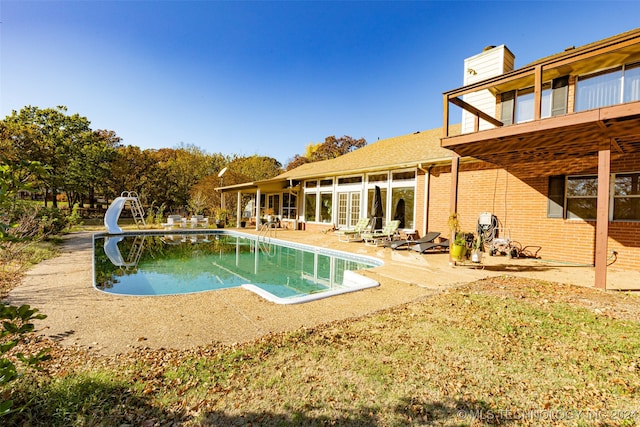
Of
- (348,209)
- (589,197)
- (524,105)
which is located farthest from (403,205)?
(589,197)

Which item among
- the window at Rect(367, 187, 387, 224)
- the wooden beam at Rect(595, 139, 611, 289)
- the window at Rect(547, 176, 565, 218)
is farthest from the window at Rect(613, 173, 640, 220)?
the window at Rect(367, 187, 387, 224)

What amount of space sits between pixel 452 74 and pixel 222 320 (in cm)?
1543

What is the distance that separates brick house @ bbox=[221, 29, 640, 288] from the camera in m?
5.90

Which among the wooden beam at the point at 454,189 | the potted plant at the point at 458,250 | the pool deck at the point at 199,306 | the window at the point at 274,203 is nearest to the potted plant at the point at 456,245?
the potted plant at the point at 458,250

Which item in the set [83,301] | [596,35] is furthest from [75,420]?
[596,35]

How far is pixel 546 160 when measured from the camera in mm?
9023

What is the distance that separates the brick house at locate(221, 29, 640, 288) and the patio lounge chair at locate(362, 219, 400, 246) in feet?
3.06

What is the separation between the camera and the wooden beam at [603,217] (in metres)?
5.61

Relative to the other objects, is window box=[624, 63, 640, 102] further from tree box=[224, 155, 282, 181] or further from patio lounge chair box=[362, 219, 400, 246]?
tree box=[224, 155, 282, 181]

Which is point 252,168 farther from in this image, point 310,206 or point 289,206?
point 310,206

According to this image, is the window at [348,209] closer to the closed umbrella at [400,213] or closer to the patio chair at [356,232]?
the patio chair at [356,232]

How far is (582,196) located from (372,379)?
9414 mm

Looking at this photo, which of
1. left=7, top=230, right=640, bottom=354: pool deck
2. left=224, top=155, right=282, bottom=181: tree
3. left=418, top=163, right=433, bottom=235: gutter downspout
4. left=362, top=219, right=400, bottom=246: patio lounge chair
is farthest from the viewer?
left=224, top=155, right=282, bottom=181: tree

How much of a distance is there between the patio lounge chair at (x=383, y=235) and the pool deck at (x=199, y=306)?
4.16m
